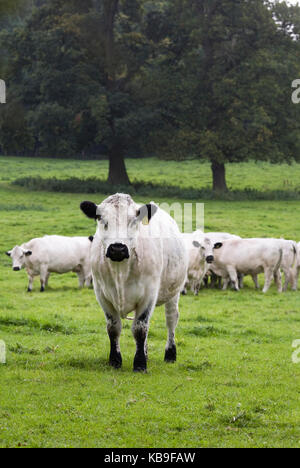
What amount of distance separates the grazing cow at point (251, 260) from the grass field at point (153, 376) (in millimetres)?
633

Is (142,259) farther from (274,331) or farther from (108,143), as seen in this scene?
(108,143)

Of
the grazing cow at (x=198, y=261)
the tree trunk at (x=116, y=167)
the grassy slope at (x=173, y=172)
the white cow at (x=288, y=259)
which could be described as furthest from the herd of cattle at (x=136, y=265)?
the grassy slope at (x=173, y=172)

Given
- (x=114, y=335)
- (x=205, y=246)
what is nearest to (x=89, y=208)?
(x=114, y=335)

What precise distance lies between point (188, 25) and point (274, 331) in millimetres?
27821

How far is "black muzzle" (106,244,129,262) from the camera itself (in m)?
8.00

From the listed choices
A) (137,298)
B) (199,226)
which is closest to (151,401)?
(137,298)

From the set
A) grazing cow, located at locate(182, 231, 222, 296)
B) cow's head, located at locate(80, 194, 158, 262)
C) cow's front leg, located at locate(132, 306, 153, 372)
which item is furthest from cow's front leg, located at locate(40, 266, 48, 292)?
cow's head, located at locate(80, 194, 158, 262)

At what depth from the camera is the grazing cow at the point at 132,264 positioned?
27.2 ft

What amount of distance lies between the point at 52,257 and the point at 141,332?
10.3m

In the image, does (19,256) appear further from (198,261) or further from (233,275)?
(233,275)

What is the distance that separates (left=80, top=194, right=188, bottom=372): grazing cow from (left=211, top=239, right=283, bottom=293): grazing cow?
9.18 meters

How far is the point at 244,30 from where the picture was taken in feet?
124

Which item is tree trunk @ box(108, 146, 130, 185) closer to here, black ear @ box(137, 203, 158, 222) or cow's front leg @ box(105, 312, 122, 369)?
cow's front leg @ box(105, 312, 122, 369)

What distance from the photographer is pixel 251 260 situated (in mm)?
18891
